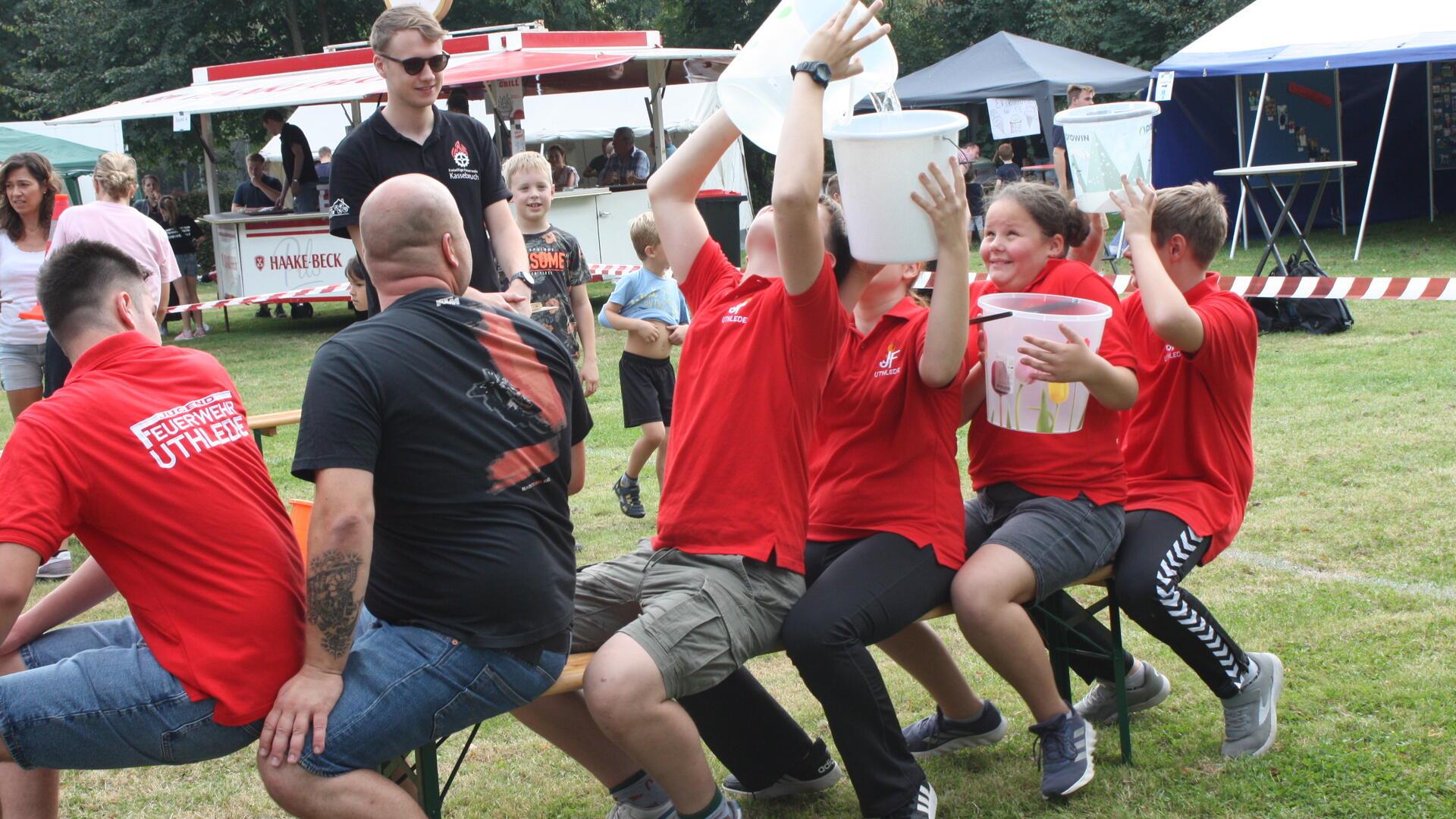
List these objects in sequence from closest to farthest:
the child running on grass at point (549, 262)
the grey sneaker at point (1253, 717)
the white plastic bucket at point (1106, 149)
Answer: the grey sneaker at point (1253, 717), the white plastic bucket at point (1106, 149), the child running on grass at point (549, 262)

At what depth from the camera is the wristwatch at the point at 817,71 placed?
2.77 meters

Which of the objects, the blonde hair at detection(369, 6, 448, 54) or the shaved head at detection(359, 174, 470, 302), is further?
the blonde hair at detection(369, 6, 448, 54)

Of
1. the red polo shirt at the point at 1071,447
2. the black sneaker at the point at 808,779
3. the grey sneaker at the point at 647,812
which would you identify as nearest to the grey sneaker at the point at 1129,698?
the red polo shirt at the point at 1071,447

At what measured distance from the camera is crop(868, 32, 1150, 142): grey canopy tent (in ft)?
67.5

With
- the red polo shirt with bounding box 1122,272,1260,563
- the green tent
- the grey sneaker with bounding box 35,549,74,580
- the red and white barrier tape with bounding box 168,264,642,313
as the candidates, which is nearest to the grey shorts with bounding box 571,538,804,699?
the red polo shirt with bounding box 1122,272,1260,563

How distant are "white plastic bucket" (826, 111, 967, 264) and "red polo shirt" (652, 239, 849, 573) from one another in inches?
5.0

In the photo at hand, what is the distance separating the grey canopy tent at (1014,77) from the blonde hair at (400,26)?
57.6 feet

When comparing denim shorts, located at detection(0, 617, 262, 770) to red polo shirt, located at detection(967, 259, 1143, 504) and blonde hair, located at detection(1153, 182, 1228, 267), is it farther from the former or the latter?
blonde hair, located at detection(1153, 182, 1228, 267)

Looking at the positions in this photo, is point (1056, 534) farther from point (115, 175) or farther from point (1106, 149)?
point (115, 175)

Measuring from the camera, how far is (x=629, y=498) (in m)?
6.51

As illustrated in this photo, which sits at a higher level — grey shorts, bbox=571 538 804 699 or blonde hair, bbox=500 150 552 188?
blonde hair, bbox=500 150 552 188

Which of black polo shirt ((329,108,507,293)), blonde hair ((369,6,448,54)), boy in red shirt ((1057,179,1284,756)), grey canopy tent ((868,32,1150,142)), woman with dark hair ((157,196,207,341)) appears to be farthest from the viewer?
grey canopy tent ((868,32,1150,142))


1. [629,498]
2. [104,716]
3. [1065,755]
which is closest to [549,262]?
[629,498]

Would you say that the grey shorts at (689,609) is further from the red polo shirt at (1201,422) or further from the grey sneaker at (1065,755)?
the red polo shirt at (1201,422)
